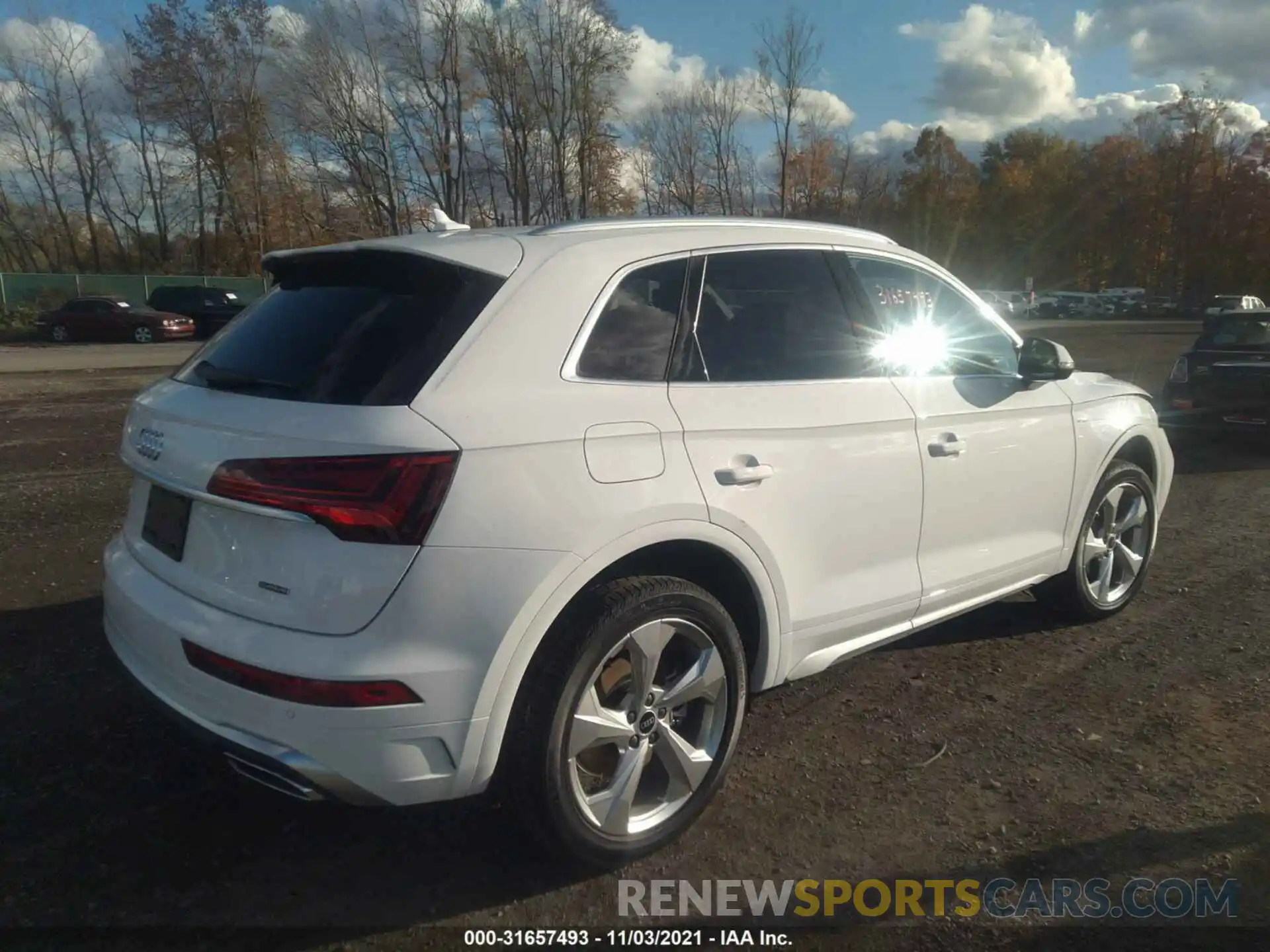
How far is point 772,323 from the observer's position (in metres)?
3.23

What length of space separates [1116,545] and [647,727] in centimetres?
Answer: 314

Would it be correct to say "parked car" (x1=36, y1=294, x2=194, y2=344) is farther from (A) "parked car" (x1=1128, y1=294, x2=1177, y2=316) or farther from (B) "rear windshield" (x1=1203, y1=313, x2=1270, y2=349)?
(A) "parked car" (x1=1128, y1=294, x2=1177, y2=316)

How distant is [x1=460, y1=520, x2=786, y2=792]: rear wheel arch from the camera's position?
2.40 metres

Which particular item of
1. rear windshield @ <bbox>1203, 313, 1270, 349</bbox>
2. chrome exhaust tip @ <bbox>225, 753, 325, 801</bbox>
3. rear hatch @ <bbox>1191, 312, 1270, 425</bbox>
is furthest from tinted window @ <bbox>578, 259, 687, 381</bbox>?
rear windshield @ <bbox>1203, 313, 1270, 349</bbox>

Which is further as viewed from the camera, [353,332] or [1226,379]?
[1226,379]

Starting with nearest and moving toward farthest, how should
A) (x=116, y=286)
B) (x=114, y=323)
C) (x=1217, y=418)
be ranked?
(x=1217, y=418) → (x=114, y=323) → (x=116, y=286)

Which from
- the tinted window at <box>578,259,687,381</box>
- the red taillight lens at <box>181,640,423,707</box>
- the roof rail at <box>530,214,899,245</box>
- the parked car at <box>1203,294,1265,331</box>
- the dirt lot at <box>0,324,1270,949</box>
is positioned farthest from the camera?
the parked car at <box>1203,294,1265,331</box>

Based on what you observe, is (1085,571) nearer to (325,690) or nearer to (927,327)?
(927,327)

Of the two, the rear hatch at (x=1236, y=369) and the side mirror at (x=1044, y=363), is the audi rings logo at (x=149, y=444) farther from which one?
the rear hatch at (x=1236, y=369)

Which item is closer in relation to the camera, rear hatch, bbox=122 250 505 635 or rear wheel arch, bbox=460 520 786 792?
rear hatch, bbox=122 250 505 635

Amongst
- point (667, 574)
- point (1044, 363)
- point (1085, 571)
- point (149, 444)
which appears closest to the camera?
point (149, 444)

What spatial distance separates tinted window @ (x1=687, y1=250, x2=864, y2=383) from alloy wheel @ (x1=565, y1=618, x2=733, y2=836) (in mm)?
848

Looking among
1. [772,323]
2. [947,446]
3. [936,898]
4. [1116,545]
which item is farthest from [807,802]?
[1116,545]

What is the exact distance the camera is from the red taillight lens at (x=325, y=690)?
2244 millimetres
